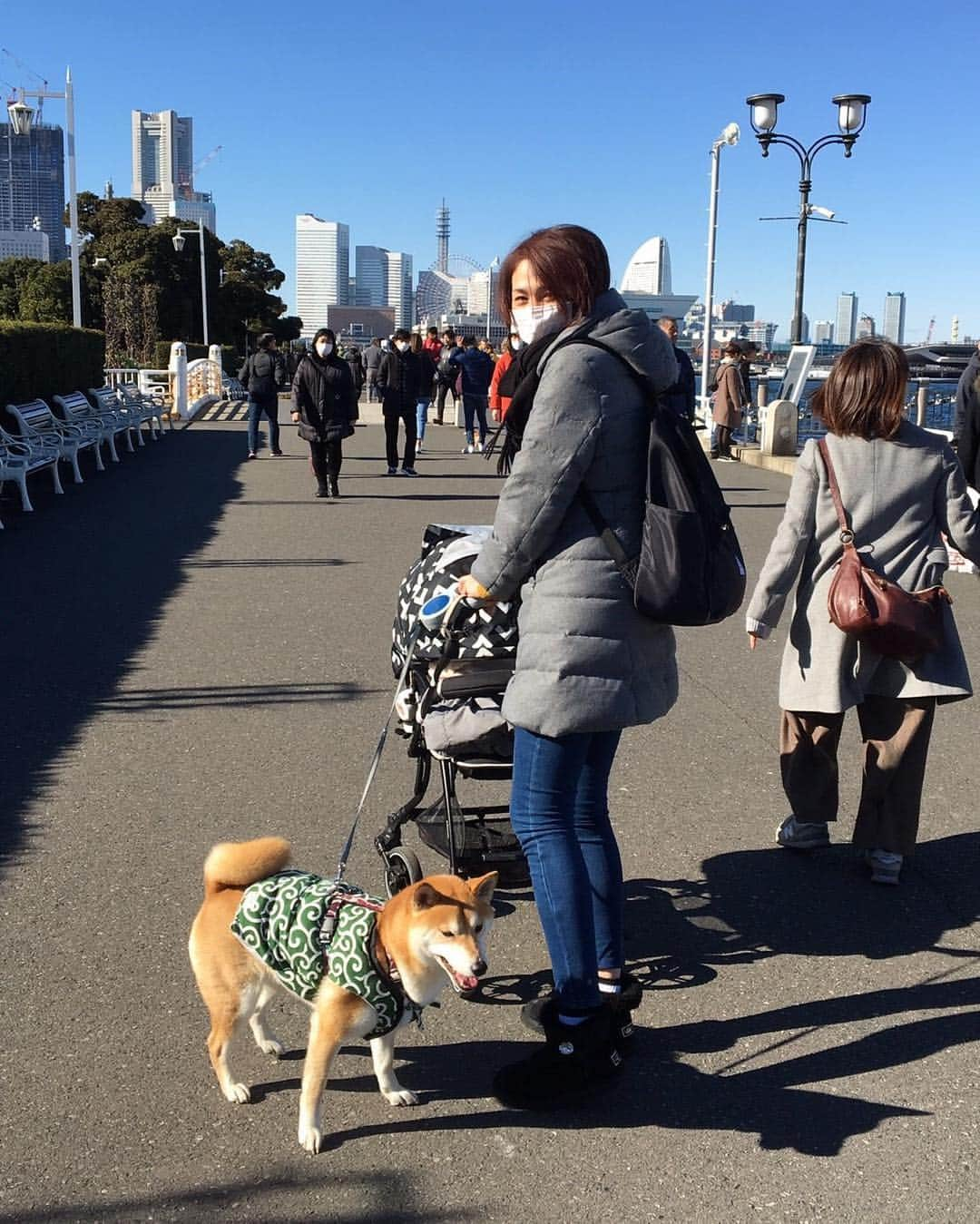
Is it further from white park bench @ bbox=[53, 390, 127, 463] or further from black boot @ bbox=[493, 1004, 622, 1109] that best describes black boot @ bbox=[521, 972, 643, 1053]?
white park bench @ bbox=[53, 390, 127, 463]

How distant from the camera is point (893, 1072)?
139 inches

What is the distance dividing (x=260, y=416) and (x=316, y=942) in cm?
1902

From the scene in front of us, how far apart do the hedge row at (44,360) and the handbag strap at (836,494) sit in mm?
13337

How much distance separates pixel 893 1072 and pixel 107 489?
14640mm

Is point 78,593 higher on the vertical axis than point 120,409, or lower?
lower

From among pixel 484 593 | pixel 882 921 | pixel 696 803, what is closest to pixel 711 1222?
pixel 484 593

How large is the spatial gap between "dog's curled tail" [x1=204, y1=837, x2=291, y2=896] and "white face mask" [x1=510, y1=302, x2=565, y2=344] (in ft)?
4.72

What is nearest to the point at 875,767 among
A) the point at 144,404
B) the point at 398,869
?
the point at 398,869

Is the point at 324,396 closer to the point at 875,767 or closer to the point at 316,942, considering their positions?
the point at 875,767

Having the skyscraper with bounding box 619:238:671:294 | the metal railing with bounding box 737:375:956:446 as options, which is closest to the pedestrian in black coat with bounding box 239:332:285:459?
the metal railing with bounding box 737:375:956:446

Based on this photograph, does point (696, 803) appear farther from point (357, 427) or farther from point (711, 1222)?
point (357, 427)

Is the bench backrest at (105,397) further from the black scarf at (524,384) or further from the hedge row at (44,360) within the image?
the black scarf at (524,384)

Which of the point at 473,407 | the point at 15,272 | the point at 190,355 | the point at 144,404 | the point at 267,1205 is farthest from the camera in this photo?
the point at 15,272

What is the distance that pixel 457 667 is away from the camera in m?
4.16
